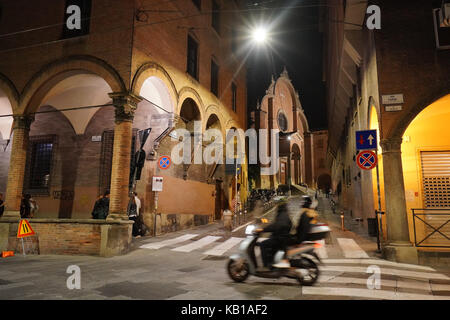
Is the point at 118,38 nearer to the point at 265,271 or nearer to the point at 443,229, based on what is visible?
the point at 265,271

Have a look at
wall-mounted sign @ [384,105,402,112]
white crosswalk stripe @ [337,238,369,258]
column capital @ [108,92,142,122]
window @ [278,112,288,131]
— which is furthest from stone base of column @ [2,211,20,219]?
window @ [278,112,288,131]

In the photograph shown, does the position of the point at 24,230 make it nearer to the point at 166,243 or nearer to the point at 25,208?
the point at 25,208

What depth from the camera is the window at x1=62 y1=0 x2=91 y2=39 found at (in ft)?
37.6

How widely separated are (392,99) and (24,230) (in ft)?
37.8

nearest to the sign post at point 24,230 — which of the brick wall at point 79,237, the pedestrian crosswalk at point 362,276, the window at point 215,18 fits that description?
the brick wall at point 79,237

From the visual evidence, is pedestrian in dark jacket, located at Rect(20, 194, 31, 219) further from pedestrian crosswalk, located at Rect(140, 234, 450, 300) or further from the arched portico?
the arched portico

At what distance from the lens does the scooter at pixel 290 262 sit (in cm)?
545

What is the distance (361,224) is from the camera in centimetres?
1620

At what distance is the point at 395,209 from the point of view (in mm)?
8523

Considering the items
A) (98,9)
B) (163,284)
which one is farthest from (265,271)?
(98,9)

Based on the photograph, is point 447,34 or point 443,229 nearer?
point 447,34

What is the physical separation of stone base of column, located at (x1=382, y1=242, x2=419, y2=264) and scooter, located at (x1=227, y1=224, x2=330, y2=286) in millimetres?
3719

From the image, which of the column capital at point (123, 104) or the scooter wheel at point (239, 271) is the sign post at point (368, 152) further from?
the column capital at point (123, 104)

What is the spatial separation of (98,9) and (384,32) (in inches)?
380
